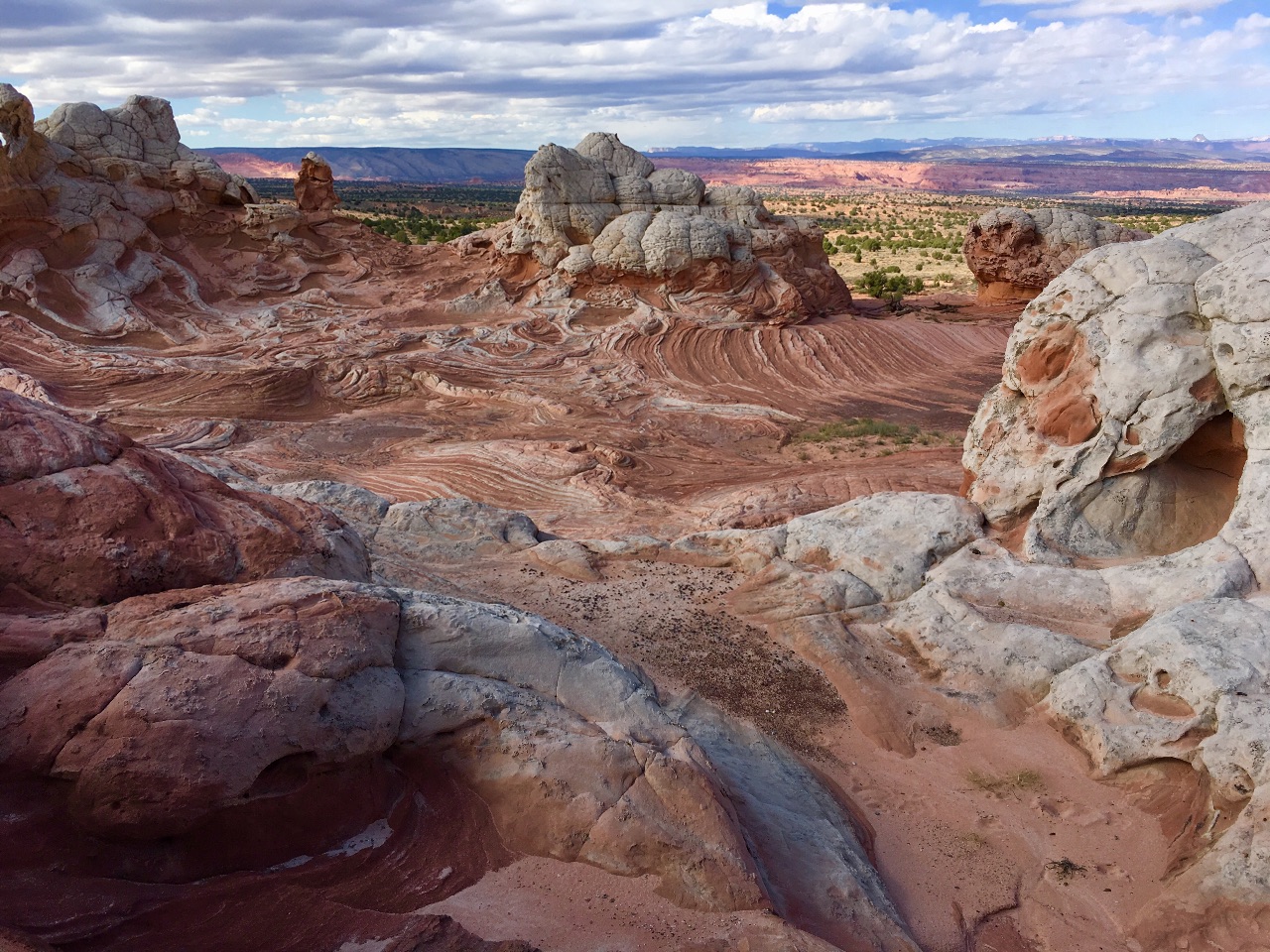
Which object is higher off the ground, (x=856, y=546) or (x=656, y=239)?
(x=656, y=239)

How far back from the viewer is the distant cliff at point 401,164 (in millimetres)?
147913

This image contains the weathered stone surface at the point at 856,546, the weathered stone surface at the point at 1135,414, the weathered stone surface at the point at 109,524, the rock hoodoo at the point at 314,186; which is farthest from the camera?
the rock hoodoo at the point at 314,186

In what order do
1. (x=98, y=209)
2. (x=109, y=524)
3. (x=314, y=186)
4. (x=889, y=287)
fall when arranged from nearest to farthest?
(x=109, y=524)
(x=98, y=209)
(x=314, y=186)
(x=889, y=287)

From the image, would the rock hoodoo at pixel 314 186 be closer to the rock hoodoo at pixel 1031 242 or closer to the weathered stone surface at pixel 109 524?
the rock hoodoo at pixel 1031 242

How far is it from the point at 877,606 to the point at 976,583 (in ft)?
2.75

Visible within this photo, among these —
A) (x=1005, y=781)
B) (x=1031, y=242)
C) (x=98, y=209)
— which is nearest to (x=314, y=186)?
(x=98, y=209)

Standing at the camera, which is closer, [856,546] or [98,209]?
[856,546]

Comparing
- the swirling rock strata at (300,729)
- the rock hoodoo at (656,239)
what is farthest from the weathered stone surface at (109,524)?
the rock hoodoo at (656,239)

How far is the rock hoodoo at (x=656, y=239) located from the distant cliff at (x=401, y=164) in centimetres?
13186

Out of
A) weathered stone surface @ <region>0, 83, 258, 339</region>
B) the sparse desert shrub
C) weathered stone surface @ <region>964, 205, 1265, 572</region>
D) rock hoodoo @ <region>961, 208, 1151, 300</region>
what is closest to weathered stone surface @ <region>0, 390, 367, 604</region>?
the sparse desert shrub

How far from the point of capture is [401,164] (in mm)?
167625

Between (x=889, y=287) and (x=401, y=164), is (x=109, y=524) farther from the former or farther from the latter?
(x=401, y=164)

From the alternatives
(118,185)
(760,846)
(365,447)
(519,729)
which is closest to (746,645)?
(760,846)

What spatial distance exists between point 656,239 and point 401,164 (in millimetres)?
162310
